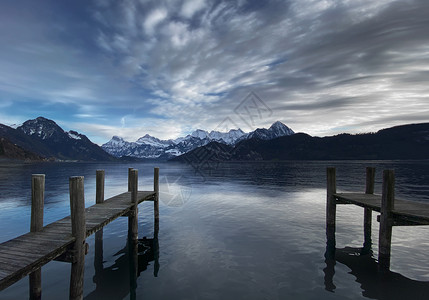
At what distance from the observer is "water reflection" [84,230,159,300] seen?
1014cm

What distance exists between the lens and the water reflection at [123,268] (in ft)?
33.3

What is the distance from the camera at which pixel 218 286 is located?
10.4 meters

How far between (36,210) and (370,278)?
1498 cm

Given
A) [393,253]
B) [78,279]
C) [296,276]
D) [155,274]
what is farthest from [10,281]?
[393,253]

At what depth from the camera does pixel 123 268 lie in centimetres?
1226

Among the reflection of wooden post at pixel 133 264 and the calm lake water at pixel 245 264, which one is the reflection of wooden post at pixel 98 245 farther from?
the reflection of wooden post at pixel 133 264

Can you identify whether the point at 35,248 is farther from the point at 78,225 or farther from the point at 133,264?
the point at 133,264

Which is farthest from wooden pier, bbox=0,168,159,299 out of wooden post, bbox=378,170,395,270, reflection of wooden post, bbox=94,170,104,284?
wooden post, bbox=378,170,395,270

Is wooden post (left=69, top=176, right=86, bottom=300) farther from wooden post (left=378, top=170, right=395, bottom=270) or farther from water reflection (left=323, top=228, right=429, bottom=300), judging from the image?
wooden post (left=378, top=170, right=395, bottom=270)

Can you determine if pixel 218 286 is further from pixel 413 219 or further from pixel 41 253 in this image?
pixel 413 219

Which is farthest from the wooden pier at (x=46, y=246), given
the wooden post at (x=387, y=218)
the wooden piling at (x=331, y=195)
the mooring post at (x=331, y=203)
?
the wooden piling at (x=331, y=195)

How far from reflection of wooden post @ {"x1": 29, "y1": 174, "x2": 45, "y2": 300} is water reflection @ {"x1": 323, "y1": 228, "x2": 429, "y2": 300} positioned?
12.1 meters

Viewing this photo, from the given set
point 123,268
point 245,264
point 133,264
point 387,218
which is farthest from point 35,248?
point 387,218

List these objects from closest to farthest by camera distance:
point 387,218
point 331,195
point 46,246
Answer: point 46,246 < point 387,218 < point 331,195
